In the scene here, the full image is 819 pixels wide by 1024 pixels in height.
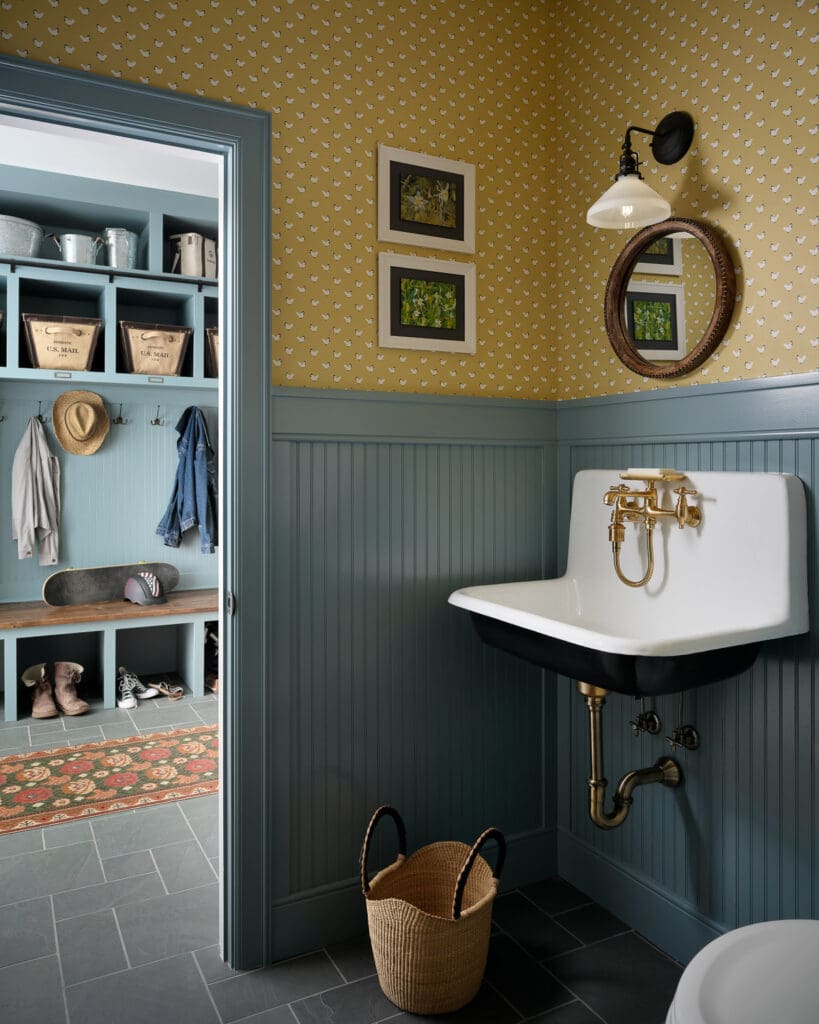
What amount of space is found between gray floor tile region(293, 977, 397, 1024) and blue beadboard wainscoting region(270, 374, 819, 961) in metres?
0.21

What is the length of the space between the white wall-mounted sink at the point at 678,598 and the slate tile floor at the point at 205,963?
33.0 inches

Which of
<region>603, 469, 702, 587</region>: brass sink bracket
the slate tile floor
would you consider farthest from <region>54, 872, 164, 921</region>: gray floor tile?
<region>603, 469, 702, 587</region>: brass sink bracket

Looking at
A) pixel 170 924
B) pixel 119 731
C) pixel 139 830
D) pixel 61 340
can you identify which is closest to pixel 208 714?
pixel 119 731

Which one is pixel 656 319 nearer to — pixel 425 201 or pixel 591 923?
pixel 425 201

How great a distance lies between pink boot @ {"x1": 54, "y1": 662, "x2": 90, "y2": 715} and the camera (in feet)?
13.3

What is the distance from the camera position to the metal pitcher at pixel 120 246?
13.5 feet

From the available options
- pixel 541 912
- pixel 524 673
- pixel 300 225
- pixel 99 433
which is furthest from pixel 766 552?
pixel 99 433

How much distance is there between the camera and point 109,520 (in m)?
4.52

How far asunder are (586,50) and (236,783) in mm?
2319

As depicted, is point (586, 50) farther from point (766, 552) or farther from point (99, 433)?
point (99, 433)

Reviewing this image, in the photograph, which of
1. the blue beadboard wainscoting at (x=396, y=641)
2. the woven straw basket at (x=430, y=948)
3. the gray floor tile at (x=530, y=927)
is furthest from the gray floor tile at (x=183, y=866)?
the gray floor tile at (x=530, y=927)

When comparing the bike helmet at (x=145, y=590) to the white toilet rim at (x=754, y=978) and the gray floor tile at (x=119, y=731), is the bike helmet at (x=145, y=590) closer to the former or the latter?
the gray floor tile at (x=119, y=731)

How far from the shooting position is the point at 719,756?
197 centimetres

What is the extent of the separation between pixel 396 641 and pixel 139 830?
4.54 feet
